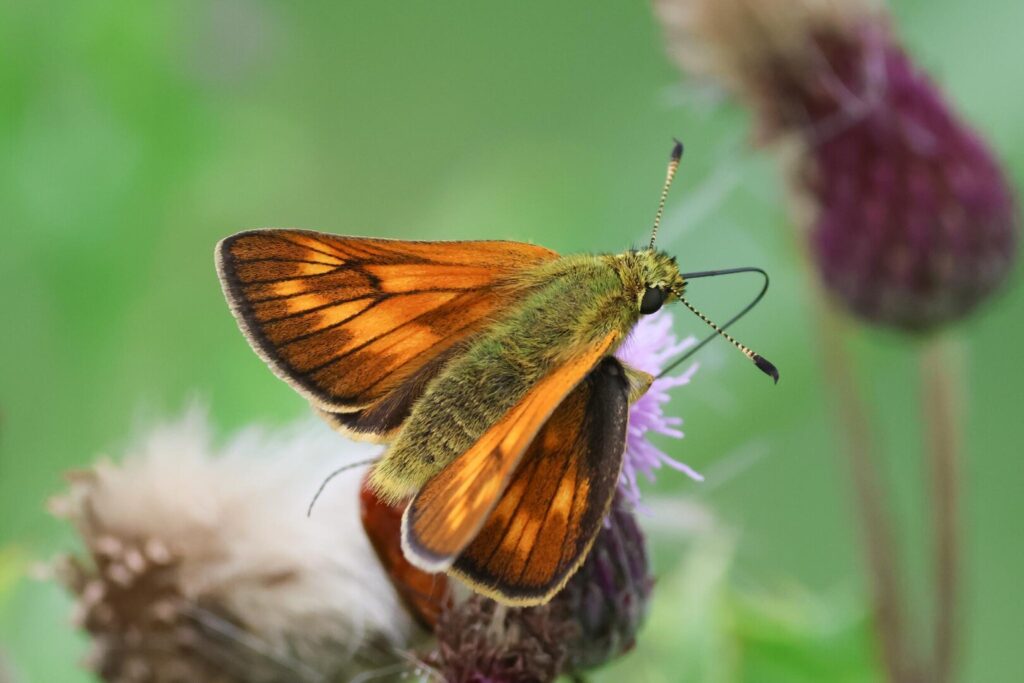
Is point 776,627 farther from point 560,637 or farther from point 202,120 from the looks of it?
point 202,120

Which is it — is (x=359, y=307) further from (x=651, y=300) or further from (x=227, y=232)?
(x=227, y=232)

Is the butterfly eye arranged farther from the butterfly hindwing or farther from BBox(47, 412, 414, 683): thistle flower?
BBox(47, 412, 414, 683): thistle flower

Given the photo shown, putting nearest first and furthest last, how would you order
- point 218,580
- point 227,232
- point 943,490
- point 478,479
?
point 478,479 → point 218,580 → point 943,490 → point 227,232

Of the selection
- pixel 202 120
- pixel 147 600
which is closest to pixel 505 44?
pixel 202 120

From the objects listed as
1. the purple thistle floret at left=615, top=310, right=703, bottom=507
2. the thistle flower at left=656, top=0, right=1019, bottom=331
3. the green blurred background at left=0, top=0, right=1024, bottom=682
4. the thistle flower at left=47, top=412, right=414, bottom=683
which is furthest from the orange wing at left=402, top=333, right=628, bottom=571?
the thistle flower at left=656, top=0, right=1019, bottom=331

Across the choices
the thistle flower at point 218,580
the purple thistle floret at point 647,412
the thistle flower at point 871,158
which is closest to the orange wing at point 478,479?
the purple thistle floret at point 647,412

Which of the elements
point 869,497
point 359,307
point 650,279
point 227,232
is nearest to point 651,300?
point 650,279
